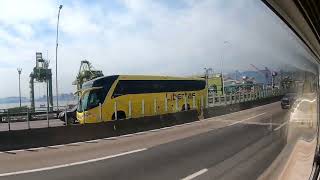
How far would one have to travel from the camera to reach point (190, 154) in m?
5.82

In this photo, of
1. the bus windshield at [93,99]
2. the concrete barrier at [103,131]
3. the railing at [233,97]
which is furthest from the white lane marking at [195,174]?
the bus windshield at [93,99]

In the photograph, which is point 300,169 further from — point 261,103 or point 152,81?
point 152,81

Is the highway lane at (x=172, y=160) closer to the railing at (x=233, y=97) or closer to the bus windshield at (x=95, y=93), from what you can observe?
the railing at (x=233, y=97)

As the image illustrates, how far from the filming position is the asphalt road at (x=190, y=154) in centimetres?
559

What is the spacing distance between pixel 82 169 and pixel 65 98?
1.20 meters

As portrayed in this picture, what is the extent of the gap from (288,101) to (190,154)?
2.58m

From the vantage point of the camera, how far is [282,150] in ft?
23.1

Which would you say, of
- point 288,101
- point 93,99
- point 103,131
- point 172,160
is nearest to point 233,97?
point 172,160

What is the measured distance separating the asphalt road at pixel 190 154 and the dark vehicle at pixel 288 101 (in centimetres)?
66

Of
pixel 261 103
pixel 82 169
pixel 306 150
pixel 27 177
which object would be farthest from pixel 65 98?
pixel 306 150

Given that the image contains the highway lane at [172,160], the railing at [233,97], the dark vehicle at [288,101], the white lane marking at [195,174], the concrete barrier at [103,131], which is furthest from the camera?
the dark vehicle at [288,101]

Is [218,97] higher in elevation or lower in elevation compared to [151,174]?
higher

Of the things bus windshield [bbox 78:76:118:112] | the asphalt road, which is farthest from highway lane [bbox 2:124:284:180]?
bus windshield [bbox 78:76:118:112]

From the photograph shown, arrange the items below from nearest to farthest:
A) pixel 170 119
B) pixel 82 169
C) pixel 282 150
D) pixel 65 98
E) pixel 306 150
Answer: pixel 65 98 < pixel 170 119 < pixel 82 169 < pixel 282 150 < pixel 306 150
